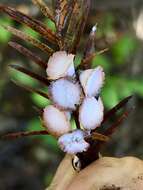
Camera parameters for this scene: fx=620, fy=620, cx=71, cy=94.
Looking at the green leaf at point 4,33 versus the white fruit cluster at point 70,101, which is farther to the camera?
the green leaf at point 4,33

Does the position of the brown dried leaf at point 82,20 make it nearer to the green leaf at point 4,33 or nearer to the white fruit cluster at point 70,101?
the white fruit cluster at point 70,101

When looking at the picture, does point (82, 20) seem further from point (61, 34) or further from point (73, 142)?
point (73, 142)

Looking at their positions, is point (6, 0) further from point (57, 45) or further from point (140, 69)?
point (57, 45)

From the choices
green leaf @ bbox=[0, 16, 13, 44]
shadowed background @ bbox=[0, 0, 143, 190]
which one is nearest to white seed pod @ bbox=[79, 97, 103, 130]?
shadowed background @ bbox=[0, 0, 143, 190]

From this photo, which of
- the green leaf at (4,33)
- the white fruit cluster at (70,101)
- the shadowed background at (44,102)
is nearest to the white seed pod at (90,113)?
the white fruit cluster at (70,101)

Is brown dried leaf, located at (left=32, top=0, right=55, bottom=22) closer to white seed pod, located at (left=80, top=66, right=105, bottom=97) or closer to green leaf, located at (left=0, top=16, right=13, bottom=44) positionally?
white seed pod, located at (left=80, top=66, right=105, bottom=97)

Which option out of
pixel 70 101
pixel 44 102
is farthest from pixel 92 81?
pixel 44 102
